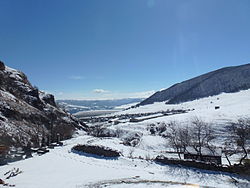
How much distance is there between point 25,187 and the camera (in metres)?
11.5

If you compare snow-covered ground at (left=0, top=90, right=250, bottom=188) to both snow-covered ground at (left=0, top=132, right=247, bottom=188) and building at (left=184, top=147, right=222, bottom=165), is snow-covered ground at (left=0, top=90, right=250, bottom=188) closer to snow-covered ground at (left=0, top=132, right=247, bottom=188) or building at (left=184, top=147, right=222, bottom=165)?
snow-covered ground at (left=0, top=132, right=247, bottom=188)

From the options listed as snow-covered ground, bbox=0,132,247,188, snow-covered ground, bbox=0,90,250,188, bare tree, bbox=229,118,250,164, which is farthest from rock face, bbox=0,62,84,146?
bare tree, bbox=229,118,250,164

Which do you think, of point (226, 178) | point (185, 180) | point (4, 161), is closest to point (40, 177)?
point (4, 161)

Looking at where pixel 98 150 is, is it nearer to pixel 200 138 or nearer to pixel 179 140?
pixel 179 140

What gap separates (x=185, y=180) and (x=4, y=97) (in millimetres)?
51155

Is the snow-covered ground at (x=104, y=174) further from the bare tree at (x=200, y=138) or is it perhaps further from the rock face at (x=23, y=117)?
the rock face at (x=23, y=117)

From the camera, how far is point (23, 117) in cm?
4531

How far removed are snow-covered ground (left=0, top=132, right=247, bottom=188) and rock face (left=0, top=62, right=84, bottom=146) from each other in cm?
1493

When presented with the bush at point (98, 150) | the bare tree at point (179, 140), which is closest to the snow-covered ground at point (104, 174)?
the bush at point (98, 150)

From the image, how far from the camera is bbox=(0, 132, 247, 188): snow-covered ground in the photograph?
12921 millimetres

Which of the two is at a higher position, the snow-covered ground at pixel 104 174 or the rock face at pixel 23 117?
the rock face at pixel 23 117

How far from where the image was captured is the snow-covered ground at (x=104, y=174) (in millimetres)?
12921

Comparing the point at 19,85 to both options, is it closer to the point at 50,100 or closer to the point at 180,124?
the point at 50,100

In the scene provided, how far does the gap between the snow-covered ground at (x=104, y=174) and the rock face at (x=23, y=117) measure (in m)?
14.9
